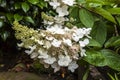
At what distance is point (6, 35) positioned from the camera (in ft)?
9.25

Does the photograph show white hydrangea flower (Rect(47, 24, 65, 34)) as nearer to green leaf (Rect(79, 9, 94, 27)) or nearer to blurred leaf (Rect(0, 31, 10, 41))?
green leaf (Rect(79, 9, 94, 27))

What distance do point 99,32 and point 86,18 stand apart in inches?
5.0

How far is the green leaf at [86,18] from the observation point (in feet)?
5.18

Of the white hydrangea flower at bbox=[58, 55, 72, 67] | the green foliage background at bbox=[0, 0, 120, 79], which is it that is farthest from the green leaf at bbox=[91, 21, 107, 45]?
the white hydrangea flower at bbox=[58, 55, 72, 67]

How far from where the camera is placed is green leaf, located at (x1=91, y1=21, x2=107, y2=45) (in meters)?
1.64

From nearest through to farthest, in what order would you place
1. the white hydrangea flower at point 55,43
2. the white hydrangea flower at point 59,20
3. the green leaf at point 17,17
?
1. the white hydrangea flower at point 55,43
2. the white hydrangea flower at point 59,20
3. the green leaf at point 17,17

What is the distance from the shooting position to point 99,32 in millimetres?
1667

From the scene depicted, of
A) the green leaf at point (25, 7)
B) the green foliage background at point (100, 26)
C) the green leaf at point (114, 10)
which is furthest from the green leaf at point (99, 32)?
the green leaf at point (25, 7)

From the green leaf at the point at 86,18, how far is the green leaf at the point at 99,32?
9 cm

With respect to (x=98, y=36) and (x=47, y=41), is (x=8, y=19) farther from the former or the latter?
(x=47, y=41)

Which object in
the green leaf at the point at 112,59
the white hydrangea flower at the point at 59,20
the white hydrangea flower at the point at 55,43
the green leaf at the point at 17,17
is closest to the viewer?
the white hydrangea flower at the point at 55,43

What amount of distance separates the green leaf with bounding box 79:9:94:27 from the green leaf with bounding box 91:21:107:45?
9 centimetres

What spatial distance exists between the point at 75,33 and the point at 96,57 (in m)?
0.20

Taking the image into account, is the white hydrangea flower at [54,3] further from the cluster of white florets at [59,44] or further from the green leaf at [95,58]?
the green leaf at [95,58]
